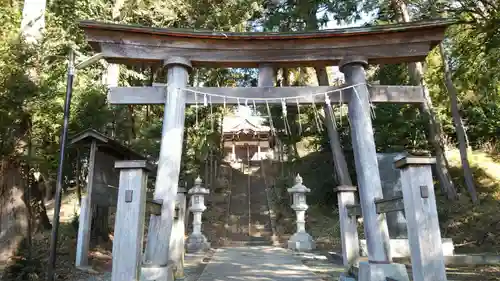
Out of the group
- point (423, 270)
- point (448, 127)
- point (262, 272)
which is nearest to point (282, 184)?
point (448, 127)

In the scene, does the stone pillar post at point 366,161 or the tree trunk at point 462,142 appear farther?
the tree trunk at point 462,142

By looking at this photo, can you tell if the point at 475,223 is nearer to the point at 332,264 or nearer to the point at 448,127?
the point at 332,264

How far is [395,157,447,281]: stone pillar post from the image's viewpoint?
3.45 meters

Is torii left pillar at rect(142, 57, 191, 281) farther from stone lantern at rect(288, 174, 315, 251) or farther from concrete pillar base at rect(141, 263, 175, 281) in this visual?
stone lantern at rect(288, 174, 315, 251)

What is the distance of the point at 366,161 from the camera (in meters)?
5.20

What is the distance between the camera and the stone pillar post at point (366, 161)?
15.8 ft

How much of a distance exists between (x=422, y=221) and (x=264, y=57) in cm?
347

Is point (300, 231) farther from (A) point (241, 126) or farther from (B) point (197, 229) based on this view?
(A) point (241, 126)

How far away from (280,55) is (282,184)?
13.8 m

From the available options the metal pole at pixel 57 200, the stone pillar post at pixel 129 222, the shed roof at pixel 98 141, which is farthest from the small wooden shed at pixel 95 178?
the stone pillar post at pixel 129 222

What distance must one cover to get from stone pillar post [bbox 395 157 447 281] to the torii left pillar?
3.09m

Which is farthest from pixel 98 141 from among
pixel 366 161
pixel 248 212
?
pixel 248 212

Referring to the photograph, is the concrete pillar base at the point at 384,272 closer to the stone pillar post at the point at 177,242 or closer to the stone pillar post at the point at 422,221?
the stone pillar post at the point at 422,221

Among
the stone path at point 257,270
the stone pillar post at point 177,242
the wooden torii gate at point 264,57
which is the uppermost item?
the wooden torii gate at point 264,57
